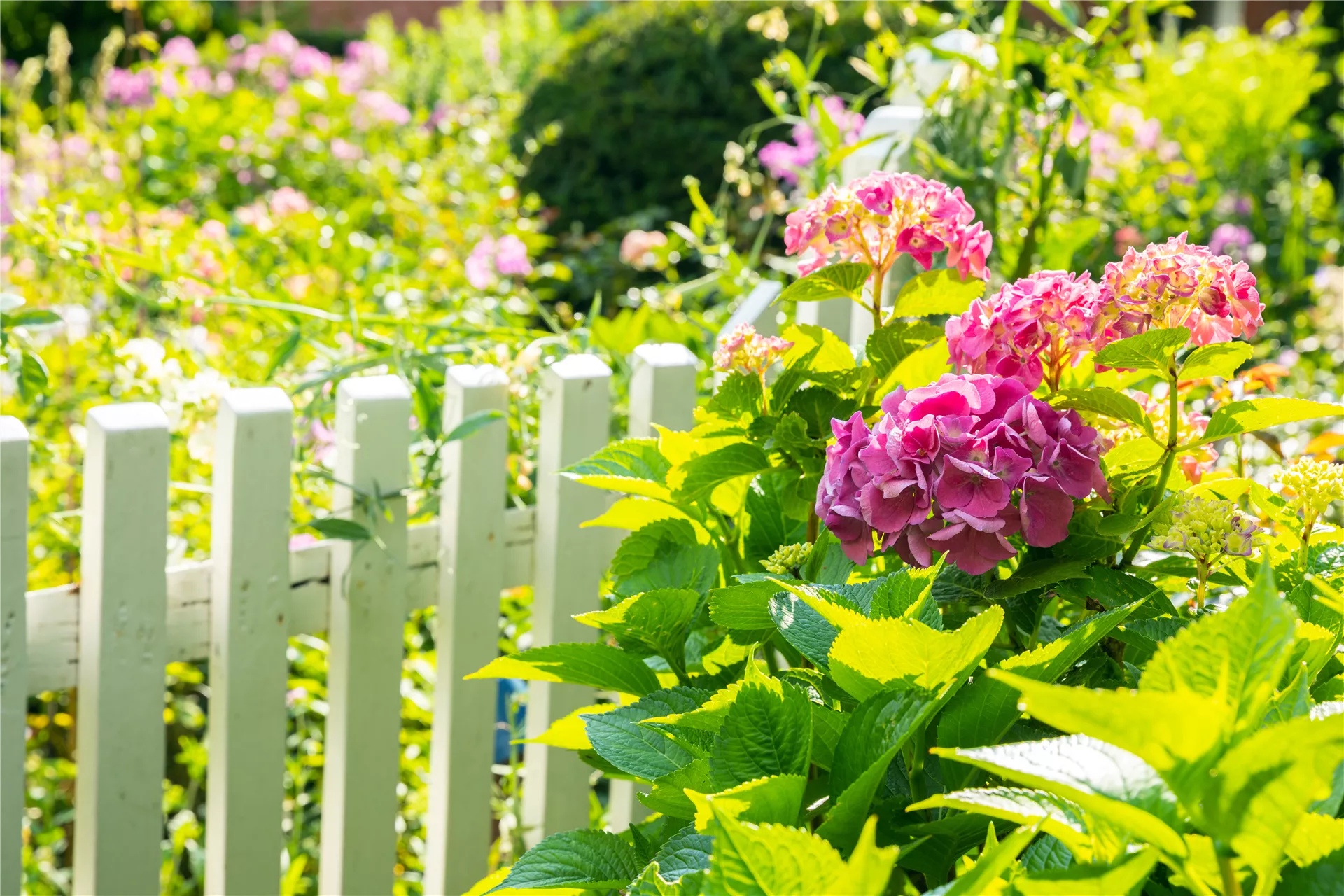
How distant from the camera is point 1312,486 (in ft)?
2.99

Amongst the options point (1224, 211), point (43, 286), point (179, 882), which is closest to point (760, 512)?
point (179, 882)

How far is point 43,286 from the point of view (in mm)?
2912

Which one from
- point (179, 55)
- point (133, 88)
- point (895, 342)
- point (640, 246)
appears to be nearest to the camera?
point (895, 342)

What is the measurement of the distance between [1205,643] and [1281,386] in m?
2.82

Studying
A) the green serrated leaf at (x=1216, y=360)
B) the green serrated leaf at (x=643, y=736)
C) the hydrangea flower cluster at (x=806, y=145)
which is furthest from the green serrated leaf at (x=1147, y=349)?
the hydrangea flower cluster at (x=806, y=145)

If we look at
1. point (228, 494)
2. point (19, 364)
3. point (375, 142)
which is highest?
point (375, 142)

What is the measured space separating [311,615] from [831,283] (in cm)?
90

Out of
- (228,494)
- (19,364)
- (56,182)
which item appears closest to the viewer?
(228,494)

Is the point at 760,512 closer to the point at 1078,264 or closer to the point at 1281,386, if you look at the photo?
the point at 1078,264

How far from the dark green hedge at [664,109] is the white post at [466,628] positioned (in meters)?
3.06

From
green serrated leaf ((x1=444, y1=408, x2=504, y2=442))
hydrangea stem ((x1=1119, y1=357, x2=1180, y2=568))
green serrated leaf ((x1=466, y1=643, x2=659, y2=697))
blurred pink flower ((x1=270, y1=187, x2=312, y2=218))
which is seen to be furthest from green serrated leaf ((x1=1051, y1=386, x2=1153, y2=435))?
blurred pink flower ((x1=270, y1=187, x2=312, y2=218))

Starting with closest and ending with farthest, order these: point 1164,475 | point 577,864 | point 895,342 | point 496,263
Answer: point 577,864 → point 1164,475 → point 895,342 → point 496,263

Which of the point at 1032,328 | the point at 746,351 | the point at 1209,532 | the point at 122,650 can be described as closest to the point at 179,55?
the point at 122,650

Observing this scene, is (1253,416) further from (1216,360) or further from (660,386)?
(660,386)
